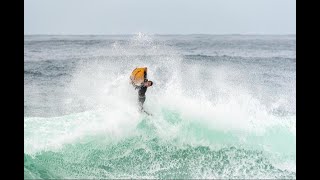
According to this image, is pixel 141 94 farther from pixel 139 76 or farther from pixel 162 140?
pixel 162 140

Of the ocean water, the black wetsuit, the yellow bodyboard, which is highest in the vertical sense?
the yellow bodyboard

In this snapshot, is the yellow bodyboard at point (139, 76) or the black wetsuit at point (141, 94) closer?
the yellow bodyboard at point (139, 76)

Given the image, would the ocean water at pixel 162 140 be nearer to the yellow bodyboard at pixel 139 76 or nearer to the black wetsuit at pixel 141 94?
the black wetsuit at pixel 141 94

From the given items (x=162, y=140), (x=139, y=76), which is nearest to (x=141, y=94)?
(x=139, y=76)

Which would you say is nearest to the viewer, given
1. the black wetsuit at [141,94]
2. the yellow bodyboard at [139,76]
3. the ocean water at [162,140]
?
the ocean water at [162,140]

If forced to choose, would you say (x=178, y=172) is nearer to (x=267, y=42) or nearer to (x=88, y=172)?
(x=88, y=172)

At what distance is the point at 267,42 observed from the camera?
1353 inches

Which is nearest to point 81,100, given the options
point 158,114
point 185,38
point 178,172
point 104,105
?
point 104,105

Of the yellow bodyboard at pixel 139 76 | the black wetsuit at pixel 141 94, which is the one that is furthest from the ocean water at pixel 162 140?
the yellow bodyboard at pixel 139 76

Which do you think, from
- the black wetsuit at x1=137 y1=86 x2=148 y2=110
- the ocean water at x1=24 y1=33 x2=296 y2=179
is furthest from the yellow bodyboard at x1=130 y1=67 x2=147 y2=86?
the ocean water at x1=24 y1=33 x2=296 y2=179

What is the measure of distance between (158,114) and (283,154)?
2858 millimetres

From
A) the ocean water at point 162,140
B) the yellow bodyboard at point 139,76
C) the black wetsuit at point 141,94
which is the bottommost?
the ocean water at point 162,140

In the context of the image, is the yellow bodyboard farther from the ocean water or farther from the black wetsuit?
the ocean water

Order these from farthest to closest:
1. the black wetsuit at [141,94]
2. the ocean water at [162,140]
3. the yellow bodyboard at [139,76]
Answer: the black wetsuit at [141,94] → the yellow bodyboard at [139,76] → the ocean water at [162,140]
